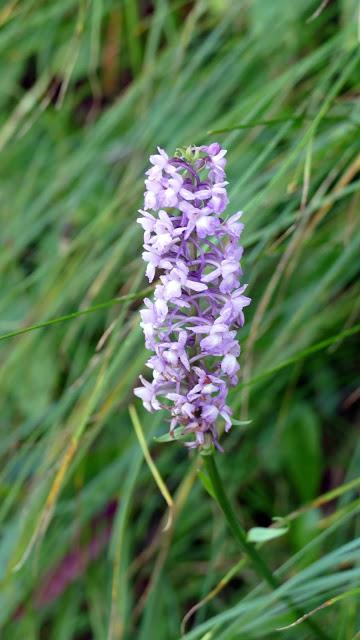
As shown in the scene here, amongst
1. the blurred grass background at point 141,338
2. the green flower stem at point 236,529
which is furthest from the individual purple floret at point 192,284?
the blurred grass background at point 141,338

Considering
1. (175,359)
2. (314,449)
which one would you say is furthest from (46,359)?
(175,359)

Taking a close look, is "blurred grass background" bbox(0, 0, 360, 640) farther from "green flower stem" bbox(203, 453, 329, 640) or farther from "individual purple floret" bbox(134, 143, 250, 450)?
"individual purple floret" bbox(134, 143, 250, 450)

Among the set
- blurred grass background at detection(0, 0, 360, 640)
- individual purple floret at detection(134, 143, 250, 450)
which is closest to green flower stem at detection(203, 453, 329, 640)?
individual purple floret at detection(134, 143, 250, 450)

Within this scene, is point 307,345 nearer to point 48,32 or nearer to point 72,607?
point 72,607

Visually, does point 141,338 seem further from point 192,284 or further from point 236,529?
point 192,284

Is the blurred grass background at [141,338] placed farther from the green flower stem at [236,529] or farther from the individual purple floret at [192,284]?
the individual purple floret at [192,284]

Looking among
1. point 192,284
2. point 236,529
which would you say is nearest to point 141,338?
point 236,529
